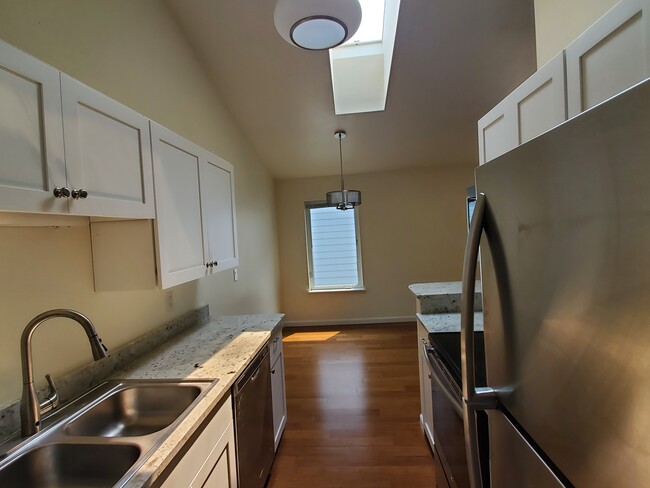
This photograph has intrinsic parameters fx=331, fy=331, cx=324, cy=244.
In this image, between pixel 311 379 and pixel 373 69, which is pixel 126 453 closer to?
pixel 311 379

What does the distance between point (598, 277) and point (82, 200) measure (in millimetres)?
1380

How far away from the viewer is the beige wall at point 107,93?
1.24 meters

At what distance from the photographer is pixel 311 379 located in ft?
11.2

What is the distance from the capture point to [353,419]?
2670mm

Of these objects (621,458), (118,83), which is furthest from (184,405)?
(118,83)

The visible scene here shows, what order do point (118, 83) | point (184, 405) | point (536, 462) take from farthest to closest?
point (118, 83) < point (184, 405) < point (536, 462)

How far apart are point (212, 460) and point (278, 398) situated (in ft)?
3.65

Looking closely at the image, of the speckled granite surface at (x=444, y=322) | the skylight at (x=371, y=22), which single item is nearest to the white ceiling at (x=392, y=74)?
the skylight at (x=371, y=22)

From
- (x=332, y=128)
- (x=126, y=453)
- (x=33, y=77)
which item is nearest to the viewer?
(x=33, y=77)

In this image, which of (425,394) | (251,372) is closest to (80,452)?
(251,372)

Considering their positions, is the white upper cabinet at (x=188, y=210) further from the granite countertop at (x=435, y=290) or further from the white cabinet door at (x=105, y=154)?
the granite countertop at (x=435, y=290)

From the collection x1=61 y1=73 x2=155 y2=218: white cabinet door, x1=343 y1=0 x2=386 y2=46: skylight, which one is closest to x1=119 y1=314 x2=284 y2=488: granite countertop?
x1=61 y1=73 x2=155 y2=218: white cabinet door

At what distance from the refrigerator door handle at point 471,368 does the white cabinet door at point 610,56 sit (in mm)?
491

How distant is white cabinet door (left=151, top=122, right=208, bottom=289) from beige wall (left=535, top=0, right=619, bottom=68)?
5.96ft
